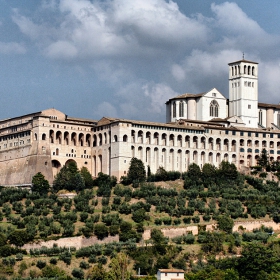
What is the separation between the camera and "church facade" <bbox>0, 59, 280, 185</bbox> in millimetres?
116188

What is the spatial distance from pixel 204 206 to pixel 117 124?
51.5 ft

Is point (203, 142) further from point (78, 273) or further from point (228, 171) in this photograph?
point (78, 273)

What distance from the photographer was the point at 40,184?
11144 centimetres

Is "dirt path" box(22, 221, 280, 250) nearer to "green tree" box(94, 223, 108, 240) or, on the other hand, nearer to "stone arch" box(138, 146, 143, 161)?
"green tree" box(94, 223, 108, 240)

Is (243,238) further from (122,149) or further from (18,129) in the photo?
(18,129)

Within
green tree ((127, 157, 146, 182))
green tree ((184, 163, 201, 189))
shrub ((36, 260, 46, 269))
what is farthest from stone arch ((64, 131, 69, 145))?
shrub ((36, 260, 46, 269))

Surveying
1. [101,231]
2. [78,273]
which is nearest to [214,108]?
[101,231]

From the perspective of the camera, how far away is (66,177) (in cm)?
11225

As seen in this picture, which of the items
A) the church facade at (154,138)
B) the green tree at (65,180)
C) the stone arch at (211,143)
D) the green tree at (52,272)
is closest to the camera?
the green tree at (52,272)

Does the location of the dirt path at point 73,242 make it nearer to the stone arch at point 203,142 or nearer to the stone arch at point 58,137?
the stone arch at point 58,137

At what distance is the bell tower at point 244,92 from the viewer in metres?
128

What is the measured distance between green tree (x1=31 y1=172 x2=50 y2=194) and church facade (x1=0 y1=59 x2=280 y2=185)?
265cm

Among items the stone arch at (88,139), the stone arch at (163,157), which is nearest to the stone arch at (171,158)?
the stone arch at (163,157)

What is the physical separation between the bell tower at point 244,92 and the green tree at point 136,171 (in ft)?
63.0
